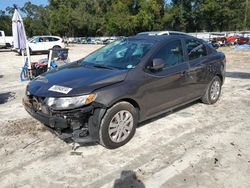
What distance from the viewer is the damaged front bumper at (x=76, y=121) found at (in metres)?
3.81

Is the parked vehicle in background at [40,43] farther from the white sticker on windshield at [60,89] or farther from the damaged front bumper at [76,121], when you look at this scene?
the damaged front bumper at [76,121]

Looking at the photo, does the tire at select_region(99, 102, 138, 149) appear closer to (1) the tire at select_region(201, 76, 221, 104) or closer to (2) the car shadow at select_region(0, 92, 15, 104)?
(1) the tire at select_region(201, 76, 221, 104)

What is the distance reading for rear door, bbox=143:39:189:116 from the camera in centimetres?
458

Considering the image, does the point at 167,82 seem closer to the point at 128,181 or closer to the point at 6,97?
the point at 128,181

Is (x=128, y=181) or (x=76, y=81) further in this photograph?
(x=76, y=81)

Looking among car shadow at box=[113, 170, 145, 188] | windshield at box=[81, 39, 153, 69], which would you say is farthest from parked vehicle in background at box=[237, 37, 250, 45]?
car shadow at box=[113, 170, 145, 188]

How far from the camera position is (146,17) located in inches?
2170

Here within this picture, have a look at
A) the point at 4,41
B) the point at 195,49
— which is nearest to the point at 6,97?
the point at 195,49

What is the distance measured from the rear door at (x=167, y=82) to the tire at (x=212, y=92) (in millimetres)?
1023

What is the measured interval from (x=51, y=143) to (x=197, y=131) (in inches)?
95.1

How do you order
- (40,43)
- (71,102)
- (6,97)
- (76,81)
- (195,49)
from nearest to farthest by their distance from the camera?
1. (71,102)
2. (76,81)
3. (195,49)
4. (6,97)
5. (40,43)

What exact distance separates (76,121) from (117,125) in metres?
0.63

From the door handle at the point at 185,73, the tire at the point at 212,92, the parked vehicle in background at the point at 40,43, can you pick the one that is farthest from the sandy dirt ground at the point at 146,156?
the parked vehicle in background at the point at 40,43

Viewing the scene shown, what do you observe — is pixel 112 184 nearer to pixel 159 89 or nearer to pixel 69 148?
pixel 69 148
